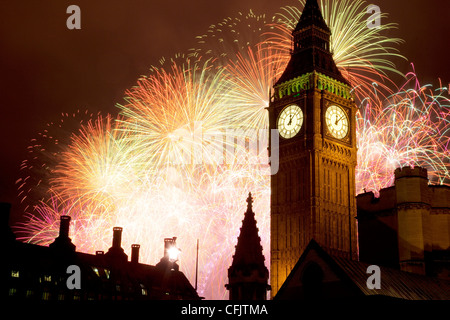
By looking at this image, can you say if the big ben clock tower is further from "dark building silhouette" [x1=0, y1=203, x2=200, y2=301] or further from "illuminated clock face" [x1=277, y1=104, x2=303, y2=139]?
"dark building silhouette" [x1=0, y1=203, x2=200, y2=301]

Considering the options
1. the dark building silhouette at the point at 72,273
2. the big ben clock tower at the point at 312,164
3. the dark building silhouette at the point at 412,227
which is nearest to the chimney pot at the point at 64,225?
the dark building silhouette at the point at 72,273

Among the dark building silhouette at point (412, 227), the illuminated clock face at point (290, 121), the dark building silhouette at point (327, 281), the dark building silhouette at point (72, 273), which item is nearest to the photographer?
the dark building silhouette at point (327, 281)

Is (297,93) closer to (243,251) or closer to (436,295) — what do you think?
(436,295)

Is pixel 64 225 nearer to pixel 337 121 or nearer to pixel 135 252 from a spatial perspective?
pixel 135 252

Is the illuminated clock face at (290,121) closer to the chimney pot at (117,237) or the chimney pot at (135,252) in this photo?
the chimney pot at (135,252)

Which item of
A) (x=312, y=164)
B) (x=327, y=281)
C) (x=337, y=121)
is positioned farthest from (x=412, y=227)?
(x=327, y=281)

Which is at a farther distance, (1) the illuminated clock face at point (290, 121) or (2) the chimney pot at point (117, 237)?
(1) the illuminated clock face at point (290, 121)

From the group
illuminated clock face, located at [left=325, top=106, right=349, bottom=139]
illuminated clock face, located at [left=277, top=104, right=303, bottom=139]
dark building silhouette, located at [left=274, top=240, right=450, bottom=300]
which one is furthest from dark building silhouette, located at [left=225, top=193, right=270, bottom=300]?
illuminated clock face, located at [left=325, top=106, right=349, bottom=139]

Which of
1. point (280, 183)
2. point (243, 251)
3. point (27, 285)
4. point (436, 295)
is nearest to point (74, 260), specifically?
point (27, 285)
